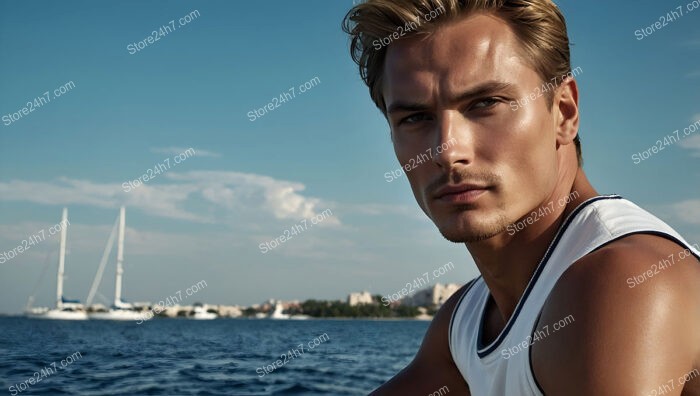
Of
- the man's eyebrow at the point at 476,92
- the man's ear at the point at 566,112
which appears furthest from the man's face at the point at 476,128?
the man's ear at the point at 566,112

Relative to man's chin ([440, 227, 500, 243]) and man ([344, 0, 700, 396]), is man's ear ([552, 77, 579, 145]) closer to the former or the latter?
man ([344, 0, 700, 396])

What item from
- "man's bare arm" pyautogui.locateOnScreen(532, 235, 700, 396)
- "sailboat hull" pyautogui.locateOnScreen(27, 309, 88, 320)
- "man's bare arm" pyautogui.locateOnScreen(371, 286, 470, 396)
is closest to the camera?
"man's bare arm" pyautogui.locateOnScreen(532, 235, 700, 396)

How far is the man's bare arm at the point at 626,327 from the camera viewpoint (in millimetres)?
1297

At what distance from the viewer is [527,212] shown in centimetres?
192

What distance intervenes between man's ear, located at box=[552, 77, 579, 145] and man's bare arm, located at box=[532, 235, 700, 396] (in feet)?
2.12

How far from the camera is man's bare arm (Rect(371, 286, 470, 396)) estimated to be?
2.62m

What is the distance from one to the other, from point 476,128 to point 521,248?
38 centimetres

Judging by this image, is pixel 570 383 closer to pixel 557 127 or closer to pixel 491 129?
pixel 491 129

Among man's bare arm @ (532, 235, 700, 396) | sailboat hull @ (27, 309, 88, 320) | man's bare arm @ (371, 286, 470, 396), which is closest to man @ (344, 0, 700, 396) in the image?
man's bare arm @ (532, 235, 700, 396)

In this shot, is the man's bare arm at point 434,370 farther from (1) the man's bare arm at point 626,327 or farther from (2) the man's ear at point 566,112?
(1) the man's bare arm at point 626,327

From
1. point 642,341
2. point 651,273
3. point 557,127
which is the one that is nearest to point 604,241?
point 651,273

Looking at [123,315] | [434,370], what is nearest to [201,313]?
[123,315]

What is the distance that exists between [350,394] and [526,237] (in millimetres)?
12714

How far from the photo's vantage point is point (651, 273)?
140 centimetres
